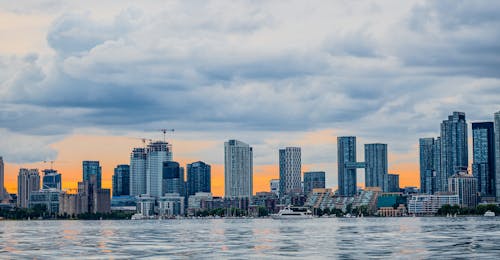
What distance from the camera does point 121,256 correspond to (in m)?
100

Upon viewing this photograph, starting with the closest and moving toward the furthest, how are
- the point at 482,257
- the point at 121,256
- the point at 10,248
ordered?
the point at 482,257, the point at 121,256, the point at 10,248

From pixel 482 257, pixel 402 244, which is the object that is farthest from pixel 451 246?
pixel 482 257

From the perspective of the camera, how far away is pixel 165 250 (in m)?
111

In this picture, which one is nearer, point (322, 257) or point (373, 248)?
point (322, 257)

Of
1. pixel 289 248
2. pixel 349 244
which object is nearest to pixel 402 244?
pixel 349 244

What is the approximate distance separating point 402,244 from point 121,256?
38.7 meters

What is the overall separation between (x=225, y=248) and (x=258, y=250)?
6.84 metres

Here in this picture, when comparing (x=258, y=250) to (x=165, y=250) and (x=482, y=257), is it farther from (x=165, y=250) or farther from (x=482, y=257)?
(x=482, y=257)

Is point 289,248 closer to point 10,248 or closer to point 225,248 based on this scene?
point 225,248

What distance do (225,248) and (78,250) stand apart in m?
18.4

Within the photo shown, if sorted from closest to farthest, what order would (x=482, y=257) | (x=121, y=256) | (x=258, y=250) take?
(x=482, y=257), (x=121, y=256), (x=258, y=250)

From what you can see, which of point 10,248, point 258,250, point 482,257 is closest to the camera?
point 482,257

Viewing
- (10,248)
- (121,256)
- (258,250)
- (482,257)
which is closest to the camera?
(482,257)

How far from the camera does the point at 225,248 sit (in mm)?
115438
